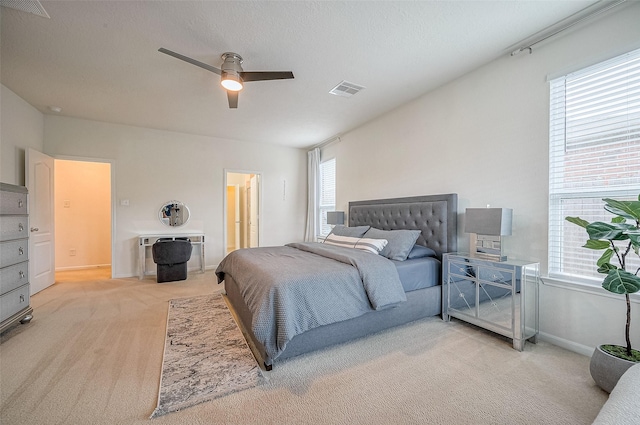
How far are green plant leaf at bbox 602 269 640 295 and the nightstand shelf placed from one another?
1.91ft

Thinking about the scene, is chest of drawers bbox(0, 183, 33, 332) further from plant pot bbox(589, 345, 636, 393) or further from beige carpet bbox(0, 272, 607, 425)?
plant pot bbox(589, 345, 636, 393)

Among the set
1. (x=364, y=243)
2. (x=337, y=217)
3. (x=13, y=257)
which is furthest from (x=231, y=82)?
(x=337, y=217)

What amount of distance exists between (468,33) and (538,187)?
61.2 inches

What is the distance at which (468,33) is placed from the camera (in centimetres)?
233

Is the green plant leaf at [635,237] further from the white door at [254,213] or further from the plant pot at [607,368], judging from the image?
the white door at [254,213]

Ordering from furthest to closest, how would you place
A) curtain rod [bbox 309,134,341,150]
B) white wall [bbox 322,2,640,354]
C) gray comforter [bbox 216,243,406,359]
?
curtain rod [bbox 309,134,341,150], white wall [bbox 322,2,640,354], gray comforter [bbox 216,243,406,359]

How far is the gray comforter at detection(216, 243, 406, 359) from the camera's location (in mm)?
1849

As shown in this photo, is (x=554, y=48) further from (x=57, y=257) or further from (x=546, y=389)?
(x=57, y=257)

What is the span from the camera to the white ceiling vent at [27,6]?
1962mm

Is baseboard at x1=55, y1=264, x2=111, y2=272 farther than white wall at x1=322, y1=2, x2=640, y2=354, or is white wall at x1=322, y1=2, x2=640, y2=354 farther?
baseboard at x1=55, y1=264, x2=111, y2=272

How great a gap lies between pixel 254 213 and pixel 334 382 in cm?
482

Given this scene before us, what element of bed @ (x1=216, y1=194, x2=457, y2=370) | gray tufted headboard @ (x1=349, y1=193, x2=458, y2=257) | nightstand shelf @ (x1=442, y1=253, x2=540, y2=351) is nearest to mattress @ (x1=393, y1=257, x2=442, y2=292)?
bed @ (x1=216, y1=194, x2=457, y2=370)

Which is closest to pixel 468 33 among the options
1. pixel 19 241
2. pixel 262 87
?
pixel 262 87

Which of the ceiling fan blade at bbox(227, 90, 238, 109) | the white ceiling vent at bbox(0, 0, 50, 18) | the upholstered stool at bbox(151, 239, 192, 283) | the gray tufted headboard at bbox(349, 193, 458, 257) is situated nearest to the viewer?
the white ceiling vent at bbox(0, 0, 50, 18)
